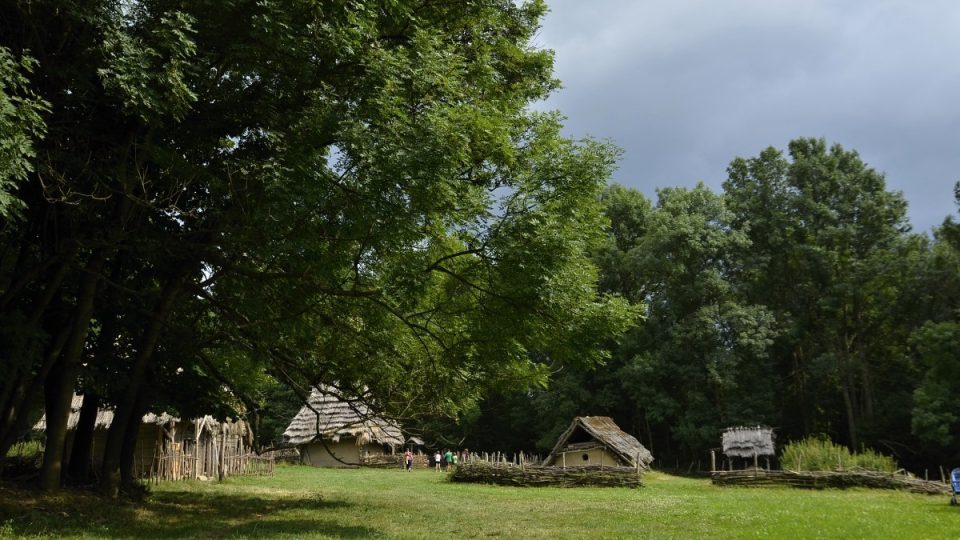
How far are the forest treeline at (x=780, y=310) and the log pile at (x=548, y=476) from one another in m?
10.6

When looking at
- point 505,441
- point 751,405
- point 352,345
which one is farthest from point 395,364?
point 505,441

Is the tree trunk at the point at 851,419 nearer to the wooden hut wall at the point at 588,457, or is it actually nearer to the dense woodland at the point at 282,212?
the wooden hut wall at the point at 588,457

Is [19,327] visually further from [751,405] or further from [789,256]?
[789,256]

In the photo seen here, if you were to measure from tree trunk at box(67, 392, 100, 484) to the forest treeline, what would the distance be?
86.5 feet

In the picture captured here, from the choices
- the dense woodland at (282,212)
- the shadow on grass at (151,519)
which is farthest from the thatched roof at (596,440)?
the shadow on grass at (151,519)

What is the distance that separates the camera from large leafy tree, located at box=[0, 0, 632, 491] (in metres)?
9.32

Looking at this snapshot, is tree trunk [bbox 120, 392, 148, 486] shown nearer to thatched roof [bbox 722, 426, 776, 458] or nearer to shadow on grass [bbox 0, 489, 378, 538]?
shadow on grass [bbox 0, 489, 378, 538]

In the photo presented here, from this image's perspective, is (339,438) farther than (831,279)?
Yes

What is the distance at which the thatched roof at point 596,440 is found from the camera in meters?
35.6

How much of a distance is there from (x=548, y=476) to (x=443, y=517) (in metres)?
14.5

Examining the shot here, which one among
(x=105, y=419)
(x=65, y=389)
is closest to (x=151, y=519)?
(x=65, y=389)

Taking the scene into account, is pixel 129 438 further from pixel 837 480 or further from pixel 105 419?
pixel 837 480

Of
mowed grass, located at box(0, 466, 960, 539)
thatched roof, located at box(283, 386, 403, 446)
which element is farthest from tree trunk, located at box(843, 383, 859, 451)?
thatched roof, located at box(283, 386, 403, 446)

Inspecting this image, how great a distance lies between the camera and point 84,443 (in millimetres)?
15844
